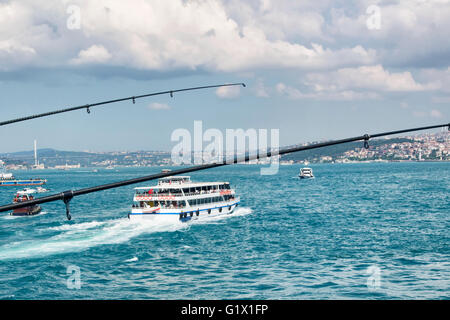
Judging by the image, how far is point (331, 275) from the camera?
29.5 metres

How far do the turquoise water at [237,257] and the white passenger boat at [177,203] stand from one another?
2.02 m

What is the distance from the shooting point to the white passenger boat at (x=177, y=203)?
184 ft

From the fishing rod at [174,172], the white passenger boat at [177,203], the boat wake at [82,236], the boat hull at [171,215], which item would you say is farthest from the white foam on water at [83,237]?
the fishing rod at [174,172]

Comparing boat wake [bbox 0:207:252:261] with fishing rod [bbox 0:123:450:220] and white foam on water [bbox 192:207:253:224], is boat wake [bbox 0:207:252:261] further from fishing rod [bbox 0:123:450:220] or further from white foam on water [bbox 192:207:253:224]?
fishing rod [bbox 0:123:450:220]

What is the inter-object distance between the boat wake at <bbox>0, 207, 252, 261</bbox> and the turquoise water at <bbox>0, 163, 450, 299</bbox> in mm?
122

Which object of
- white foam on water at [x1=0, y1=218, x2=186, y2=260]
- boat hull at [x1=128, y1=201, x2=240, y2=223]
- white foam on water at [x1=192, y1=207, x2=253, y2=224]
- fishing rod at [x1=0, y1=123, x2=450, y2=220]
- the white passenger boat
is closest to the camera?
fishing rod at [x1=0, y1=123, x2=450, y2=220]

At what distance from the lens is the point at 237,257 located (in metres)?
36.0

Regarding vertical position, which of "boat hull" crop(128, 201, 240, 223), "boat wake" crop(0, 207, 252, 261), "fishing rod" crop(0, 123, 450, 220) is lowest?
"boat wake" crop(0, 207, 252, 261)

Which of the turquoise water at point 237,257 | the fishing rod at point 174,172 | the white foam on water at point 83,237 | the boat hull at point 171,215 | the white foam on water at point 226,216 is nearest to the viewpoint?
the fishing rod at point 174,172

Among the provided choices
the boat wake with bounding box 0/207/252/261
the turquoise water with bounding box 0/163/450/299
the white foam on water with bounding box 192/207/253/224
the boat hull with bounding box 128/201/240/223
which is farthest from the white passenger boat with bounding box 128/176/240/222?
the turquoise water with bounding box 0/163/450/299

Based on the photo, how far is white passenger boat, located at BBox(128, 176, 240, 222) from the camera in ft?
184

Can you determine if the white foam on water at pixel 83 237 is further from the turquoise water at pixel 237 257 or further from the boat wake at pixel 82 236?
the turquoise water at pixel 237 257
